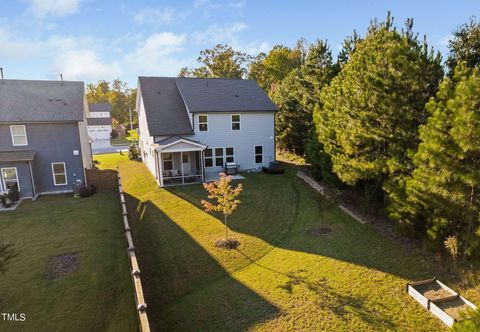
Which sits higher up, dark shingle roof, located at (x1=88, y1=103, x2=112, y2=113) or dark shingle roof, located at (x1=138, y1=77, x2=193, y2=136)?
dark shingle roof, located at (x1=88, y1=103, x2=112, y2=113)

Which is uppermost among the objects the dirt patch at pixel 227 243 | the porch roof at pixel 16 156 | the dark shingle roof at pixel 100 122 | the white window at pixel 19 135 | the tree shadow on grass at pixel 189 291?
the dark shingle roof at pixel 100 122

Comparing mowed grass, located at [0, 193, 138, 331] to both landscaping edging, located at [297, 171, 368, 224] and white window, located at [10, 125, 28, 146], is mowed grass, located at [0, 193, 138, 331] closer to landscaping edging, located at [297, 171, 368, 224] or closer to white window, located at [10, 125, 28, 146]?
white window, located at [10, 125, 28, 146]

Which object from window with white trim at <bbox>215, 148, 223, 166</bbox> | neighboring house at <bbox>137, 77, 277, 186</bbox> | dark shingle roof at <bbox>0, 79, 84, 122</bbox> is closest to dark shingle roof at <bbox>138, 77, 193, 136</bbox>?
neighboring house at <bbox>137, 77, 277, 186</bbox>

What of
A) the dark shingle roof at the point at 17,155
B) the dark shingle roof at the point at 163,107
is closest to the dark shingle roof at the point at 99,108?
the dark shingle roof at the point at 163,107

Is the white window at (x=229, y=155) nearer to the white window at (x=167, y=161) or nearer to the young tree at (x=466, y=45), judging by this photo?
the white window at (x=167, y=161)

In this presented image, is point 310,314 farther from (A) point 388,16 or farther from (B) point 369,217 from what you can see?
(A) point 388,16
